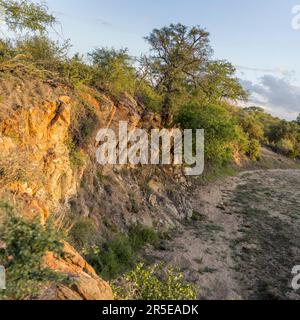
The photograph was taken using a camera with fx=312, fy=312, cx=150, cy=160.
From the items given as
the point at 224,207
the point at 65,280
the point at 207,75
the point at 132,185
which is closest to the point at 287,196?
the point at 224,207

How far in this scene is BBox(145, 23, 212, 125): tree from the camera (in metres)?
19.9

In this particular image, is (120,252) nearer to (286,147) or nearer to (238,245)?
(238,245)

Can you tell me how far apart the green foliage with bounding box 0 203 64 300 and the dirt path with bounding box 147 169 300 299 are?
5.96 m

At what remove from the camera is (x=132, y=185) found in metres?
13.9

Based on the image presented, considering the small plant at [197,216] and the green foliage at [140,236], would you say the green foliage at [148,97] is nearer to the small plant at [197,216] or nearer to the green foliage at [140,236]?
the small plant at [197,216]

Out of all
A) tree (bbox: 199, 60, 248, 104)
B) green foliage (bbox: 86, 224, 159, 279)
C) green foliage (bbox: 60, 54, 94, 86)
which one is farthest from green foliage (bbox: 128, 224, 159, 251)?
tree (bbox: 199, 60, 248, 104)

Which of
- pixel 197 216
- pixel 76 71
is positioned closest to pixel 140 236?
pixel 197 216

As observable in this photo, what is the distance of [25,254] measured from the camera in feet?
14.4

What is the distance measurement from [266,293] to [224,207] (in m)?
7.92

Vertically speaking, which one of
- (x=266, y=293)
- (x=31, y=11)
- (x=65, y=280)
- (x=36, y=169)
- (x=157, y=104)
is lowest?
(x=266, y=293)

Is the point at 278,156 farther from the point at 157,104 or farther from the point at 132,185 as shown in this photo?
the point at 132,185

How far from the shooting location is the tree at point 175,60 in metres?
19.9

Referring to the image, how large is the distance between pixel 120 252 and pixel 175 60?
559 inches

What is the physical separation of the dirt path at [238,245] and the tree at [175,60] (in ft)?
21.7
